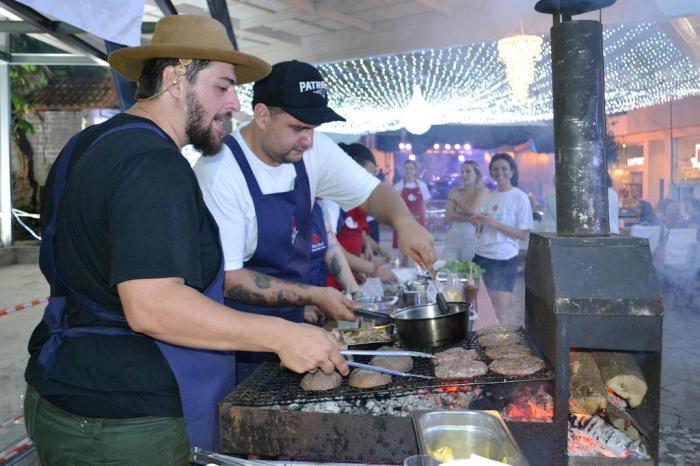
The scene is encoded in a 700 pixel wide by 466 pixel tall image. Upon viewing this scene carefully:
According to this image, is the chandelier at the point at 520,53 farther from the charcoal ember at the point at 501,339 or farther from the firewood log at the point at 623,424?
the firewood log at the point at 623,424

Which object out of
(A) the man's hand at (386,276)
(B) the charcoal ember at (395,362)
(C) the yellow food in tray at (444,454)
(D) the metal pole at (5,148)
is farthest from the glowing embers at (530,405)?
(D) the metal pole at (5,148)

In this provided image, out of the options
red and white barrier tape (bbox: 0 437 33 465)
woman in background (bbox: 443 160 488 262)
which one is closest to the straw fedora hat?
red and white barrier tape (bbox: 0 437 33 465)

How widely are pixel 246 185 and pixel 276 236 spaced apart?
0.30 metres

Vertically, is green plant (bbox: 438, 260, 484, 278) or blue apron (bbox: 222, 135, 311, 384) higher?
blue apron (bbox: 222, 135, 311, 384)

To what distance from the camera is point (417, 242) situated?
2.97m

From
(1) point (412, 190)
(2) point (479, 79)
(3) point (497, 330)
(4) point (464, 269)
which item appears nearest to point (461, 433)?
(3) point (497, 330)

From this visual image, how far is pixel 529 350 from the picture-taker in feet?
7.47

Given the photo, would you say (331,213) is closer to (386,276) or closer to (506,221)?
(386,276)

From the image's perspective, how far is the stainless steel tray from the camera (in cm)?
148

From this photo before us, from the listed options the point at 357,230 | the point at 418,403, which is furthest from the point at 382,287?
the point at 418,403

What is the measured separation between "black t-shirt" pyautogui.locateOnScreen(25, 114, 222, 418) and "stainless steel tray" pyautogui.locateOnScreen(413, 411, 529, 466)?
29.1 inches

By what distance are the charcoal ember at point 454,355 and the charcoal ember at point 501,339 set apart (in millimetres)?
136

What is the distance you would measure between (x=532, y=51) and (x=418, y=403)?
5.31 metres

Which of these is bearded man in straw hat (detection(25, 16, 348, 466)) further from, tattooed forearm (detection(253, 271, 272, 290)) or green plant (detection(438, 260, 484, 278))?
green plant (detection(438, 260, 484, 278))
